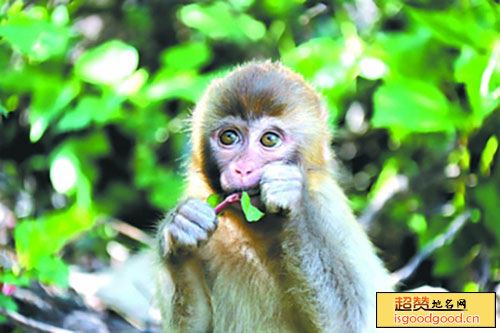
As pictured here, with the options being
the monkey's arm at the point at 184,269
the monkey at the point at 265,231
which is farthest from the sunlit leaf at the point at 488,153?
the monkey's arm at the point at 184,269

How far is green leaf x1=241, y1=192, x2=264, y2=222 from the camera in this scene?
3396 millimetres

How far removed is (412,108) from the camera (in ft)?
16.3

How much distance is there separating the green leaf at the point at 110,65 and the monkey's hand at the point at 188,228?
69.1 inches

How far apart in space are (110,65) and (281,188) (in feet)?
6.98

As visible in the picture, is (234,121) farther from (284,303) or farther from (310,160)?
(284,303)

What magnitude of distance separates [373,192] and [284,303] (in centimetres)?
244

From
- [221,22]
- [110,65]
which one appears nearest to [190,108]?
[221,22]

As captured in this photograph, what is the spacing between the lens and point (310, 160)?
3.97m

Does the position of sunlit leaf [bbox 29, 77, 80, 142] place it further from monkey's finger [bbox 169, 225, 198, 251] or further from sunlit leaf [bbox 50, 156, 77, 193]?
monkey's finger [bbox 169, 225, 198, 251]

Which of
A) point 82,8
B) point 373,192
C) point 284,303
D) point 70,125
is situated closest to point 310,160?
point 284,303

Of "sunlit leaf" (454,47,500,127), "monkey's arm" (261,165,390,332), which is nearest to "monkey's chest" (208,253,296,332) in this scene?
"monkey's arm" (261,165,390,332)

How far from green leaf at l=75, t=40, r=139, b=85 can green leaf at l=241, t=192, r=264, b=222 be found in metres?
1.92

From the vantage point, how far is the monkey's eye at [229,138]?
12.5 ft

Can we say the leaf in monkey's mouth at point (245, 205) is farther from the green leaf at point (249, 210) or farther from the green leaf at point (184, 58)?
the green leaf at point (184, 58)
